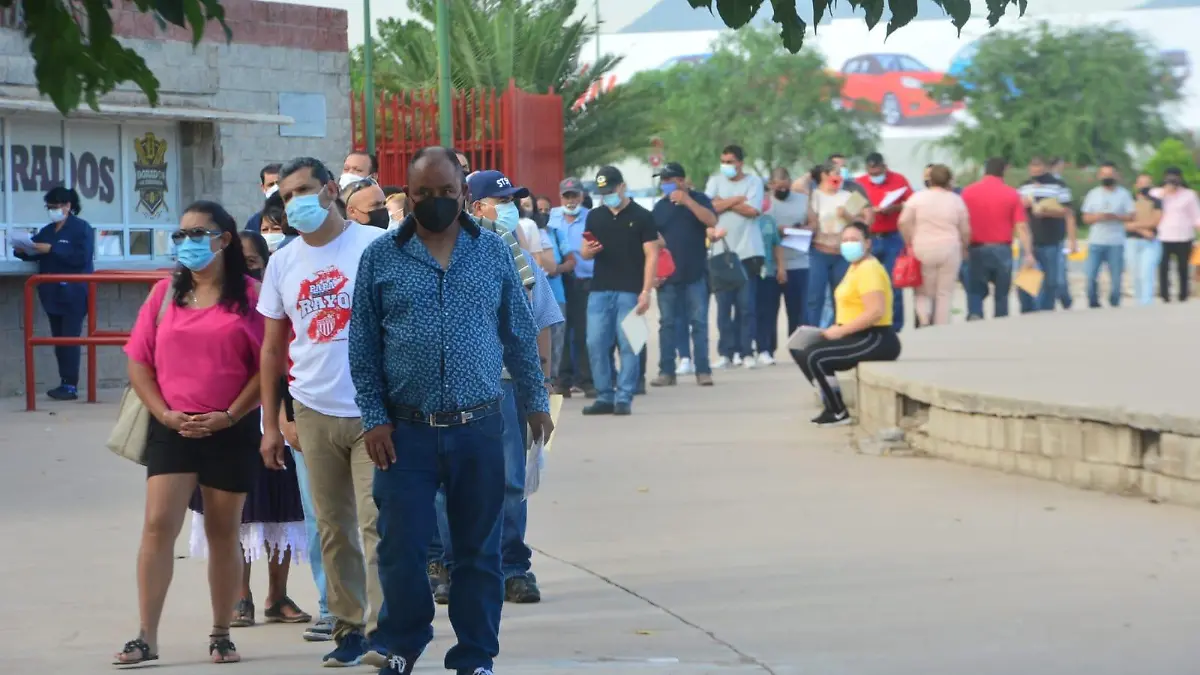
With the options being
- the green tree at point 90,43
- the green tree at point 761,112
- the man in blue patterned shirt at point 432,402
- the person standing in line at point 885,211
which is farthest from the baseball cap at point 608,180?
the green tree at point 761,112

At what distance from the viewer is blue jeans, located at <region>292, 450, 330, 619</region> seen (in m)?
6.55

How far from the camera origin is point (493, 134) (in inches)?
830

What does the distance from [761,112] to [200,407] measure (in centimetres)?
6937

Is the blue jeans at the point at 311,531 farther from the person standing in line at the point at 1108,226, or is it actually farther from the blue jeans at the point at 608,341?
the person standing in line at the point at 1108,226

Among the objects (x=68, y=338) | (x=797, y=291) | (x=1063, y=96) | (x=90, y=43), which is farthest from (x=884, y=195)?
(x=1063, y=96)

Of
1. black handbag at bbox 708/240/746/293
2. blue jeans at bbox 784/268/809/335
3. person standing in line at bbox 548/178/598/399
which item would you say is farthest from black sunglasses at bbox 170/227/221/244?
blue jeans at bbox 784/268/809/335

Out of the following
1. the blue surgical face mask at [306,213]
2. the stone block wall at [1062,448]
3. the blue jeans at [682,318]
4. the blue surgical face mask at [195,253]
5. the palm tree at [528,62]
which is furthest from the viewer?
the palm tree at [528,62]

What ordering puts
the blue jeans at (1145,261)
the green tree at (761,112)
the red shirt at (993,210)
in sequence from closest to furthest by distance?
the red shirt at (993,210) < the blue jeans at (1145,261) < the green tree at (761,112)

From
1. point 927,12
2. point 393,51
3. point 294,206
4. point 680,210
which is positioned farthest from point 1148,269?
point 927,12

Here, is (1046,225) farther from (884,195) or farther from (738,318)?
(738,318)

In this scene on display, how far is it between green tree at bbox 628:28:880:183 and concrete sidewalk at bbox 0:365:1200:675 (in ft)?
203

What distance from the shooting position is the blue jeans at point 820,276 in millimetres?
18047

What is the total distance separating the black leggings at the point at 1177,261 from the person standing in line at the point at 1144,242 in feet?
0.24

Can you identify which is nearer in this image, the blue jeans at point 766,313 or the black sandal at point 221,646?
the black sandal at point 221,646
